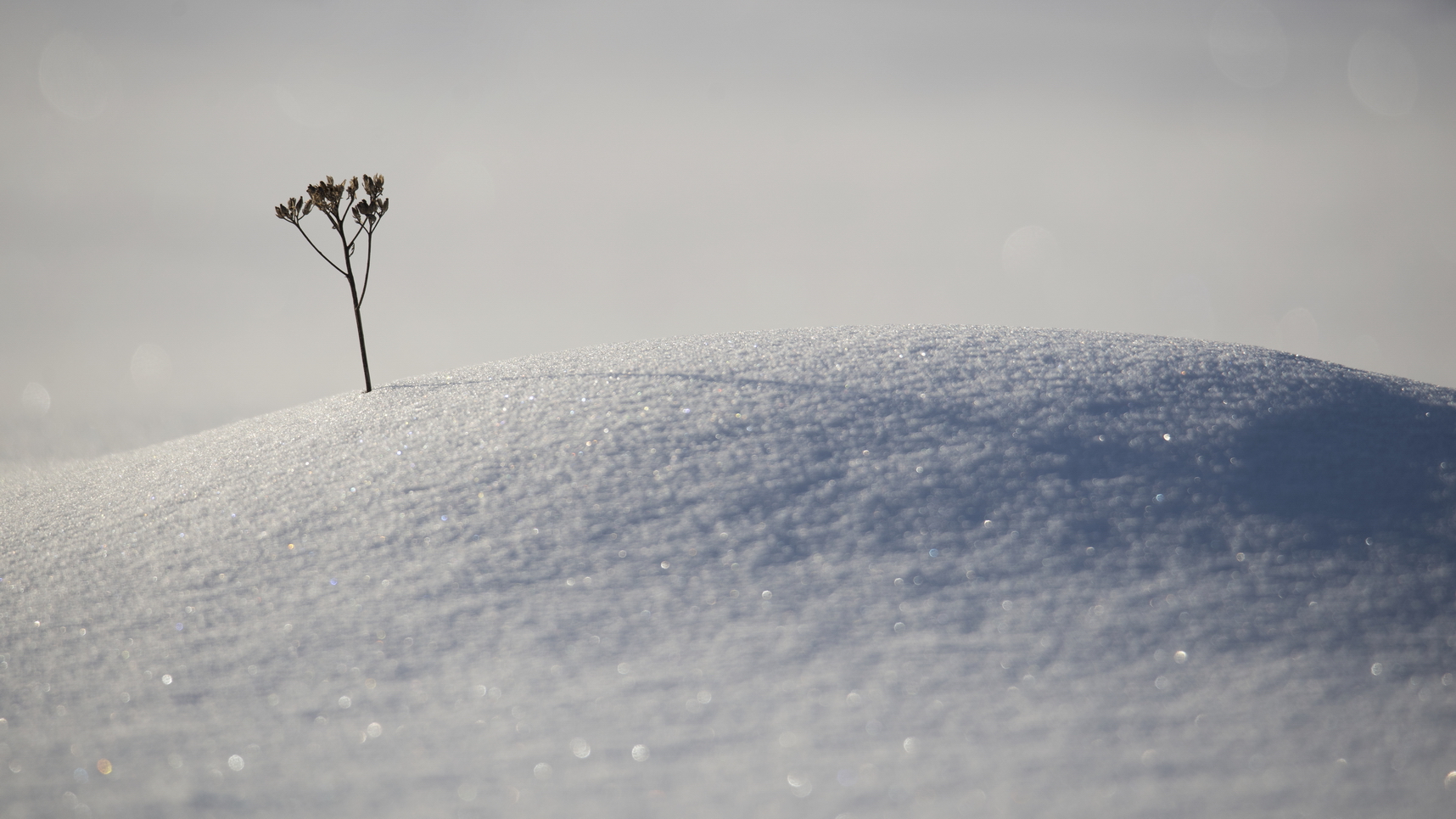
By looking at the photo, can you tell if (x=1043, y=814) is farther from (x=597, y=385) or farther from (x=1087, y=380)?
(x=597, y=385)

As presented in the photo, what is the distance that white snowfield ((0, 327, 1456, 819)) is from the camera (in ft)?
10.9

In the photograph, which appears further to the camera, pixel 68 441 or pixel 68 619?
pixel 68 441

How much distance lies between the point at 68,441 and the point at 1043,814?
16.5 m

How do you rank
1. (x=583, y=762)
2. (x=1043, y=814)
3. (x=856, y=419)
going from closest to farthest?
(x=1043, y=814), (x=583, y=762), (x=856, y=419)

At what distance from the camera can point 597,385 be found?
21.8 ft

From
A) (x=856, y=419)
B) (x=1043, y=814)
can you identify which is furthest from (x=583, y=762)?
(x=856, y=419)

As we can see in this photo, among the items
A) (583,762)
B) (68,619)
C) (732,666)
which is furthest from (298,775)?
(68,619)

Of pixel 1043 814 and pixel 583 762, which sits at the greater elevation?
pixel 583 762

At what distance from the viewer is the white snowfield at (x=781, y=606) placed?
10.9ft

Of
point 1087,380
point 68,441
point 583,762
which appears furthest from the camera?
point 68,441

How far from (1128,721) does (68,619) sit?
5.80 meters

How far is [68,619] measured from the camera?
15.3ft

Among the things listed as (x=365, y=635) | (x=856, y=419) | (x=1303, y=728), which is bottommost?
(x=1303, y=728)

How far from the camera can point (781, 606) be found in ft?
13.9
